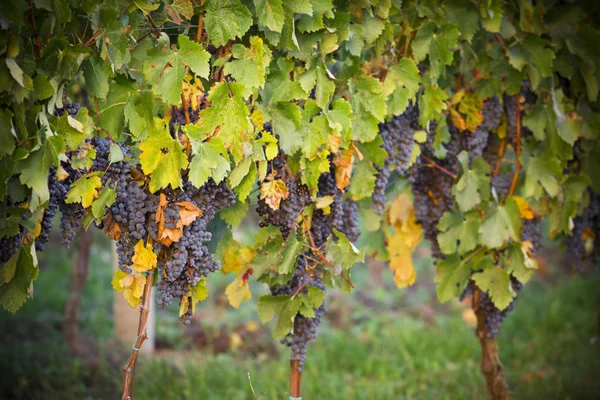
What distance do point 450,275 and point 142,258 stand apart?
5.18ft

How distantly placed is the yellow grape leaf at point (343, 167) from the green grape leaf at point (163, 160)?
0.69m

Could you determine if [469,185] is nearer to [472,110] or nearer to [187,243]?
[472,110]

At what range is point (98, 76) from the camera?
204 centimetres

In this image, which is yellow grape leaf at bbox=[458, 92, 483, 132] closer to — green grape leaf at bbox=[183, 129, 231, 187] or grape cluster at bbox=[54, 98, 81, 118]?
green grape leaf at bbox=[183, 129, 231, 187]

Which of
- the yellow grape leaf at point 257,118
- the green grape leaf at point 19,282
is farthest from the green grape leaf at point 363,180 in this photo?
the green grape leaf at point 19,282

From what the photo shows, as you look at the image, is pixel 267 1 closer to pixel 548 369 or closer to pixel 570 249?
pixel 570 249

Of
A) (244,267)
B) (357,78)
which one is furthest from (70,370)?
(357,78)

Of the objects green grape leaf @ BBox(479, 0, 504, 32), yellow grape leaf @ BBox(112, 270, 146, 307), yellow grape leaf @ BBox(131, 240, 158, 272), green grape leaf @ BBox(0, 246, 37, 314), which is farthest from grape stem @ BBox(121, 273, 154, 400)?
green grape leaf @ BBox(479, 0, 504, 32)

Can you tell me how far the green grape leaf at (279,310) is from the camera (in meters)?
2.51

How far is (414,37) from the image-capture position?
2.72 m

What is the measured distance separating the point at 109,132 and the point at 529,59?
76.7 inches

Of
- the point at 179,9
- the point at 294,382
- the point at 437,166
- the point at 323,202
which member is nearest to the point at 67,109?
the point at 179,9

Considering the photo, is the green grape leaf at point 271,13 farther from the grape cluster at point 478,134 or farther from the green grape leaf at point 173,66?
the grape cluster at point 478,134

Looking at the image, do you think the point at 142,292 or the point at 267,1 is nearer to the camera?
the point at 267,1
